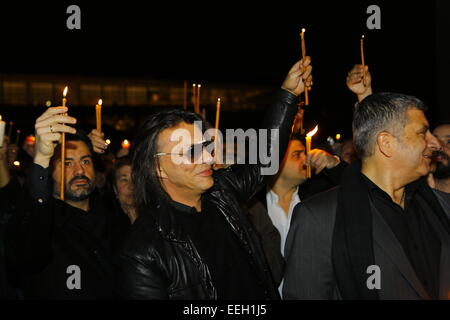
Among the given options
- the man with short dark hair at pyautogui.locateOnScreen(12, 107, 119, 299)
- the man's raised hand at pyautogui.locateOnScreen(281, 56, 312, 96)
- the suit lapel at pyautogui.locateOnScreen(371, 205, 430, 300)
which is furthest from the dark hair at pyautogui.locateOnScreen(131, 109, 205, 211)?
the suit lapel at pyautogui.locateOnScreen(371, 205, 430, 300)

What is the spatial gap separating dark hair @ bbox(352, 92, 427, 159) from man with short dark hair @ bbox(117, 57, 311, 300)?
408 millimetres

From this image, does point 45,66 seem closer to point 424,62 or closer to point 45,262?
point 424,62

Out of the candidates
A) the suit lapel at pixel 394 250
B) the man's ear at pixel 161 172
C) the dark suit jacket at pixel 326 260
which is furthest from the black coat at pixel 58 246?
Result: the suit lapel at pixel 394 250

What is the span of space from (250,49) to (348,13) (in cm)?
453

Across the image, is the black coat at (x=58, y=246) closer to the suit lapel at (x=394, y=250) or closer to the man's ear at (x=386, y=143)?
the suit lapel at (x=394, y=250)

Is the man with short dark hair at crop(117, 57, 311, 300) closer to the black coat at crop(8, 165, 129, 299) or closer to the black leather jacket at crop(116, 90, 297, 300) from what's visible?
the black leather jacket at crop(116, 90, 297, 300)

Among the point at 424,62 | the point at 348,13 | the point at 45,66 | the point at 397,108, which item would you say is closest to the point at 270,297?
the point at 397,108

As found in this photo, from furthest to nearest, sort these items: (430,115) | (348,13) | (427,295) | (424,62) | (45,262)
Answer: (430,115) → (424,62) → (348,13) → (45,262) → (427,295)

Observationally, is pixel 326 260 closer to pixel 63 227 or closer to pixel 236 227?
pixel 236 227

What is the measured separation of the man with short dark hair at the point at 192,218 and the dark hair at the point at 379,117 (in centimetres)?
41

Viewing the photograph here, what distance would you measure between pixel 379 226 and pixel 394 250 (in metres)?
0.13

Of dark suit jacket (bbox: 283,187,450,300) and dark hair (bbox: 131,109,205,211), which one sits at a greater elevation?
dark hair (bbox: 131,109,205,211)

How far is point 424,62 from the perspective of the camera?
7.27 m

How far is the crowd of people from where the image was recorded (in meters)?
2.19
